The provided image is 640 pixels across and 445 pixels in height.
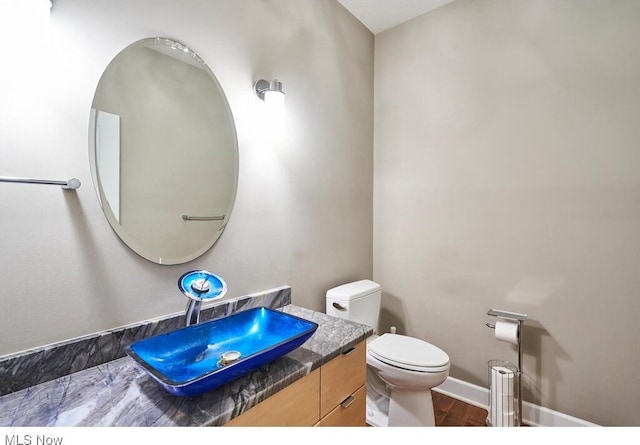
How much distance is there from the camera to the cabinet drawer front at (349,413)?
3.42 feet

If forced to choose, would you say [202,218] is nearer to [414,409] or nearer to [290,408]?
[290,408]

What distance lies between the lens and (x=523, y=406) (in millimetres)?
1799

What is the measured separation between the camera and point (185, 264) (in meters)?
1.23

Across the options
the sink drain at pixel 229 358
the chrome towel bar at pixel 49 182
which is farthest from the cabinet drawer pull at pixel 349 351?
the chrome towel bar at pixel 49 182

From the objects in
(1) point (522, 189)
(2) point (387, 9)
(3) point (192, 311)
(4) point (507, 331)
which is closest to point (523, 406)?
(4) point (507, 331)

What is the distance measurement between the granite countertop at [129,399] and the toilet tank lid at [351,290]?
0.81 m

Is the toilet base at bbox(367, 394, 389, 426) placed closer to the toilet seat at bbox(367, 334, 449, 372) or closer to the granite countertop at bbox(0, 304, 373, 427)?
the toilet seat at bbox(367, 334, 449, 372)

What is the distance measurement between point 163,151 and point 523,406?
2.39 m

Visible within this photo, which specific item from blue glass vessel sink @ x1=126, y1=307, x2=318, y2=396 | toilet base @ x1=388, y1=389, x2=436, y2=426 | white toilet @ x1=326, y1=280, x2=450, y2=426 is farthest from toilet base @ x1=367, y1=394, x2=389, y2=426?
blue glass vessel sink @ x1=126, y1=307, x2=318, y2=396

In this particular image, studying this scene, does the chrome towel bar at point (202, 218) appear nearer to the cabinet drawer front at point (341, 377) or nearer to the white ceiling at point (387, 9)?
the cabinet drawer front at point (341, 377)

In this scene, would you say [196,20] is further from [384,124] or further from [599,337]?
[599,337]

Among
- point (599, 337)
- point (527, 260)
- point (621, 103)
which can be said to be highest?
point (621, 103)

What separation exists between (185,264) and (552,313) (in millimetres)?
1997
